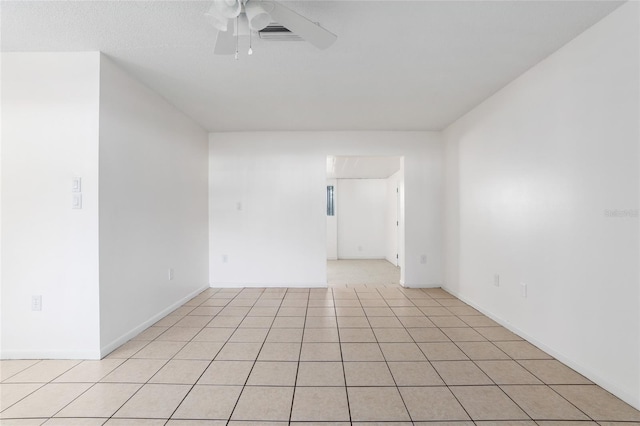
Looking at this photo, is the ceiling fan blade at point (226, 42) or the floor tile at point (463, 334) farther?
the floor tile at point (463, 334)

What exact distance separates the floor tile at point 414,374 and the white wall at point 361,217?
5991 millimetres

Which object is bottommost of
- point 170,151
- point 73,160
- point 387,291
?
point 387,291

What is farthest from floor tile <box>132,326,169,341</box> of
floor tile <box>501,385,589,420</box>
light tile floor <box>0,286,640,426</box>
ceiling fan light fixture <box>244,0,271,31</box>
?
floor tile <box>501,385,589,420</box>

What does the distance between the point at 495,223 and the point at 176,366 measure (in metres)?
3.32

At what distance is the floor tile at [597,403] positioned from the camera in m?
1.66

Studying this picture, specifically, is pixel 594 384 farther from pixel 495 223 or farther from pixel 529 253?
pixel 495 223

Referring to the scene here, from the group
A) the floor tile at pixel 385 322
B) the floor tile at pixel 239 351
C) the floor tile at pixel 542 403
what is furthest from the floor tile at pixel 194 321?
the floor tile at pixel 542 403

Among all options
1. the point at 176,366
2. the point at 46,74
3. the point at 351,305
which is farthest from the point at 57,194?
the point at 351,305

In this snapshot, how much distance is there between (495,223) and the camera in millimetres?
3127

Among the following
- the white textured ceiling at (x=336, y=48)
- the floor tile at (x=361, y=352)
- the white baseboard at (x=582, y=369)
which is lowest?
the floor tile at (x=361, y=352)

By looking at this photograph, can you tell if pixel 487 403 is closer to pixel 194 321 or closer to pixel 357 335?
pixel 357 335

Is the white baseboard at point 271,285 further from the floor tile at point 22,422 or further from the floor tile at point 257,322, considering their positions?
the floor tile at point 22,422

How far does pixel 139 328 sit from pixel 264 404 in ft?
5.77

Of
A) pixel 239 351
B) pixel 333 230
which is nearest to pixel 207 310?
pixel 239 351
